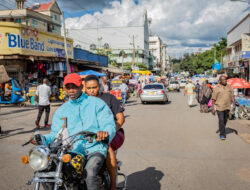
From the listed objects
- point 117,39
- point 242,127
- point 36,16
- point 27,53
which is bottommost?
point 242,127

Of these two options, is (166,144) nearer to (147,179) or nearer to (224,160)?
(224,160)

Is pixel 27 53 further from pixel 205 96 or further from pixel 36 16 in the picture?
pixel 36 16

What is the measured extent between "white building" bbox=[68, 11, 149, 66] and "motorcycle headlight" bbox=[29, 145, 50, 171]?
66345 mm

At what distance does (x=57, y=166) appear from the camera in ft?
7.44

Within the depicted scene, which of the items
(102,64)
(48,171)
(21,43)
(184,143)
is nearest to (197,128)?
(184,143)

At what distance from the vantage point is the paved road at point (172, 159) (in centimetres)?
449

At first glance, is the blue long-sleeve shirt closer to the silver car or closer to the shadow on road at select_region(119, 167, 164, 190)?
the shadow on road at select_region(119, 167, 164, 190)

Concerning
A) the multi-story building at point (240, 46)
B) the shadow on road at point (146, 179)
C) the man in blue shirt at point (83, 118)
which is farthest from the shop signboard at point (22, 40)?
the man in blue shirt at point (83, 118)

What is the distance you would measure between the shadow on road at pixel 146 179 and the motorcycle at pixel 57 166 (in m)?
1.90

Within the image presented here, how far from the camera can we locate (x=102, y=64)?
34.1 metres

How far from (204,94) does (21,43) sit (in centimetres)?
1252

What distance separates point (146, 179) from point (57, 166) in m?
2.70

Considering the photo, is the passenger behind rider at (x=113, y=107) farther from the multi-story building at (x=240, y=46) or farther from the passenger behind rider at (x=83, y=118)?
the multi-story building at (x=240, y=46)

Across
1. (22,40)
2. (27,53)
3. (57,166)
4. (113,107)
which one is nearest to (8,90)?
(27,53)
